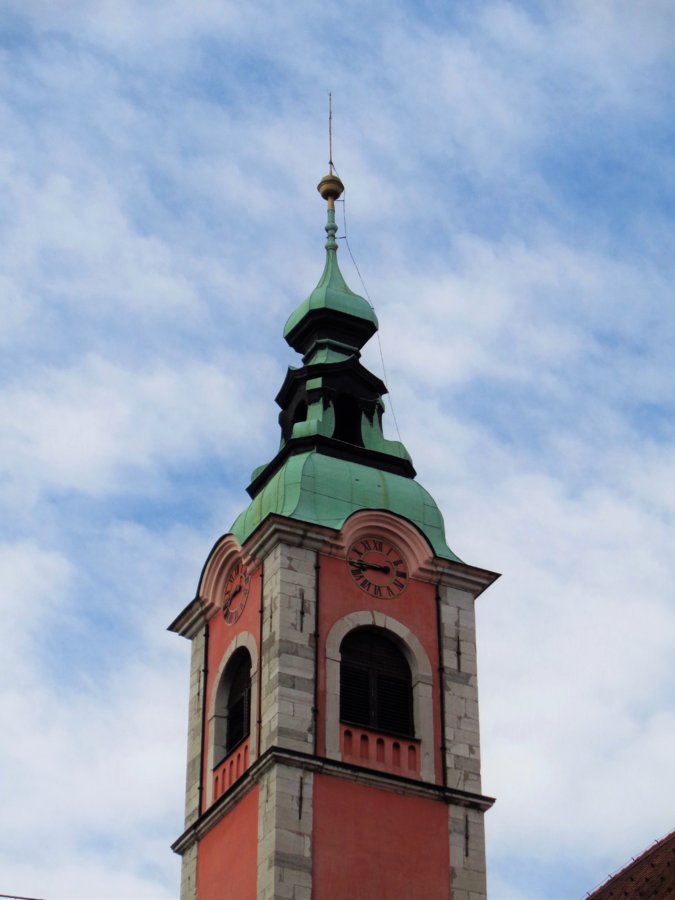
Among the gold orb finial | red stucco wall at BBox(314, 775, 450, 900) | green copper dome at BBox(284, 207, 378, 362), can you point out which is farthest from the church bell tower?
the gold orb finial

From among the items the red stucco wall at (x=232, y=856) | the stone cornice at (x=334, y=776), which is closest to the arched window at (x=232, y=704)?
the stone cornice at (x=334, y=776)

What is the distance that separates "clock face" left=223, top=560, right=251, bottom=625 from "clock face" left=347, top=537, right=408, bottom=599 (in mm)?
2218

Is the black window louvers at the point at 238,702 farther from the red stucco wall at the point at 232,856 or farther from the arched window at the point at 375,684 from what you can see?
the arched window at the point at 375,684

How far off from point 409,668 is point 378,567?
6.96 ft

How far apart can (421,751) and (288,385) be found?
407 inches

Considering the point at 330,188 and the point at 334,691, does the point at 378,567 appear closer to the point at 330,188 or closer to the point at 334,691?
the point at 334,691

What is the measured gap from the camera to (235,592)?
40.8 m

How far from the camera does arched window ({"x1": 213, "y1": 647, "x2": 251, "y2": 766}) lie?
3934 cm

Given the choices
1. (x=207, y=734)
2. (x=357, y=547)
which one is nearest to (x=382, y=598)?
(x=357, y=547)

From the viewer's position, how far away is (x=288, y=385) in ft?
148

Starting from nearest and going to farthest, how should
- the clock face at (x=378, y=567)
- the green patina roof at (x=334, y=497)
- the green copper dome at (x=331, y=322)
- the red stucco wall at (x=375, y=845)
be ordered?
the red stucco wall at (x=375, y=845) → the clock face at (x=378, y=567) → the green patina roof at (x=334, y=497) → the green copper dome at (x=331, y=322)

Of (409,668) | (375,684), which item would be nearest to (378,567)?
(409,668)

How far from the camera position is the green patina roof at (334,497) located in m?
40.5

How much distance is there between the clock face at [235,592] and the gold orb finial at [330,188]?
485 inches
